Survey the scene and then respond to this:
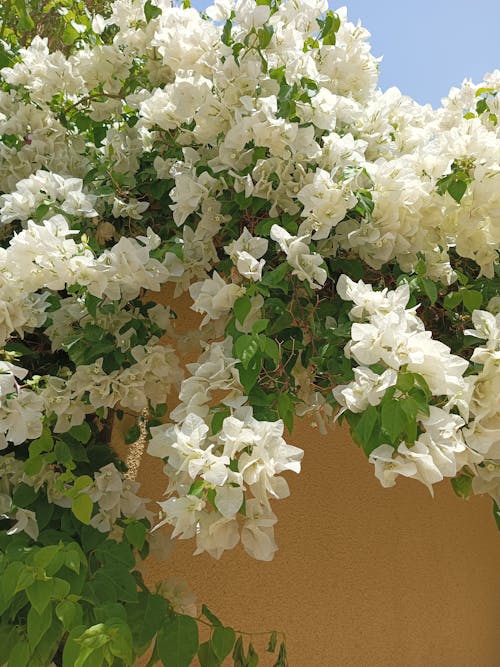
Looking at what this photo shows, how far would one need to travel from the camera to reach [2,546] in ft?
5.38

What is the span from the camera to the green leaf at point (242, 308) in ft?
4.98

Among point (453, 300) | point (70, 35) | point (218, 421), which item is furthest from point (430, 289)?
point (70, 35)

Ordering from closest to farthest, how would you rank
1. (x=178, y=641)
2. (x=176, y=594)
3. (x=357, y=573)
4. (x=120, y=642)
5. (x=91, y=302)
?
(x=120, y=642)
(x=178, y=641)
(x=91, y=302)
(x=176, y=594)
(x=357, y=573)

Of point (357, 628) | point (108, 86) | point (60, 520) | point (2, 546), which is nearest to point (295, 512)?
point (357, 628)

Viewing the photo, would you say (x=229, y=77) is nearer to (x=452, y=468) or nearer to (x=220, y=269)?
(x=220, y=269)

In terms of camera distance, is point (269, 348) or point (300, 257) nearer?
point (269, 348)

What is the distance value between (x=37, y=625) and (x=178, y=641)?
0.95 ft

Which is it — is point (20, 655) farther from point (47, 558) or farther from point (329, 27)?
point (329, 27)

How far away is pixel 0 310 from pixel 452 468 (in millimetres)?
1026

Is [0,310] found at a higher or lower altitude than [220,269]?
lower

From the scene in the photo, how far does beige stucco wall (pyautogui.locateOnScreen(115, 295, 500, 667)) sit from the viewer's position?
8.99ft

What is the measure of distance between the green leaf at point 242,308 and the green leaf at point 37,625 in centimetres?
66

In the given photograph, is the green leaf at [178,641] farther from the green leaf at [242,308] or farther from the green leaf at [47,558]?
the green leaf at [242,308]

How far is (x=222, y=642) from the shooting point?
1.55m
